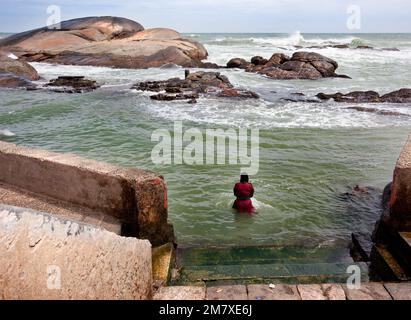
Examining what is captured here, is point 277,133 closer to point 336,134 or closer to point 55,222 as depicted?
point 336,134

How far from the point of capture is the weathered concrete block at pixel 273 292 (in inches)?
119

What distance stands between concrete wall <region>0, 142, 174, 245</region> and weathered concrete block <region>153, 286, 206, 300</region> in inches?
33.1

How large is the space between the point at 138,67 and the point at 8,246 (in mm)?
29257

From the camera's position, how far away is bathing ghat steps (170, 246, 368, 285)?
3855 millimetres

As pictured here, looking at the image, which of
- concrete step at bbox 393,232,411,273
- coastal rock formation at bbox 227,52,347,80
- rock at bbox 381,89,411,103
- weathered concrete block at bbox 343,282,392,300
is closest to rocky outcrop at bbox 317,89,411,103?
rock at bbox 381,89,411,103

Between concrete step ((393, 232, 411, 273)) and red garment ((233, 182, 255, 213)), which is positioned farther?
red garment ((233, 182, 255, 213))

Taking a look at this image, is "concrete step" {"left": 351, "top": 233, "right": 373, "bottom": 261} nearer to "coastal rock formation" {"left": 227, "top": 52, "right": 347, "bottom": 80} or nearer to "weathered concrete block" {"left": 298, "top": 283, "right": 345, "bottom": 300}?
"weathered concrete block" {"left": 298, "top": 283, "right": 345, "bottom": 300}

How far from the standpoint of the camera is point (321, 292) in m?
3.08

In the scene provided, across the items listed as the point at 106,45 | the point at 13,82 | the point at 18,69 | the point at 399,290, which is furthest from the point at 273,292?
the point at 106,45

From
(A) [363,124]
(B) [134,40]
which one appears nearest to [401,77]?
(A) [363,124]

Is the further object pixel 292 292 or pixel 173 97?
pixel 173 97

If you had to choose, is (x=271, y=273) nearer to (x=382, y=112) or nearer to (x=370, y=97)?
(x=382, y=112)

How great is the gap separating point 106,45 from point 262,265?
3255 cm
